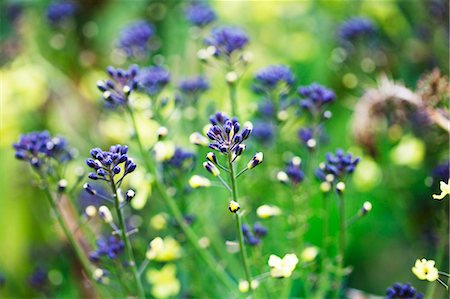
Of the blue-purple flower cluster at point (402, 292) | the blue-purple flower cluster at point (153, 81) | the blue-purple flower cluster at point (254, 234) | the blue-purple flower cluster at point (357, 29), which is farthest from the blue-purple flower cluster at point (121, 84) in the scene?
the blue-purple flower cluster at point (357, 29)

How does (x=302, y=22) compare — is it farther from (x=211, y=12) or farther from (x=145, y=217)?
(x=145, y=217)

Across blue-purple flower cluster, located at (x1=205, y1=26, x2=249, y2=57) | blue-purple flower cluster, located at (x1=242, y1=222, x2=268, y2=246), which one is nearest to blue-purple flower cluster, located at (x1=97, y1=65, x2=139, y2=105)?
blue-purple flower cluster, located at (x1=205, y1=26, x2=249, y2=57)

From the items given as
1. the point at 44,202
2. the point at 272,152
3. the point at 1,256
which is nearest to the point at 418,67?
the point at 272,152

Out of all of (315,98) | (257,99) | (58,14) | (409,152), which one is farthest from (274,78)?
(58,14)

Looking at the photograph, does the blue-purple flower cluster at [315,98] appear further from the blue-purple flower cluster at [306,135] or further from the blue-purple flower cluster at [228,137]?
the blue-purple flower cluster at [228,137]

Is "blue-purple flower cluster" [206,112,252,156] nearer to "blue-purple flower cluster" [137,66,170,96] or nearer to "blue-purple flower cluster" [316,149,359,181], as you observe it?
"blue-purple flower cluster" [316,149,359,181]

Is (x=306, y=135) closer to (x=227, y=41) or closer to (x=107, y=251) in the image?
(x=227, y=41)
